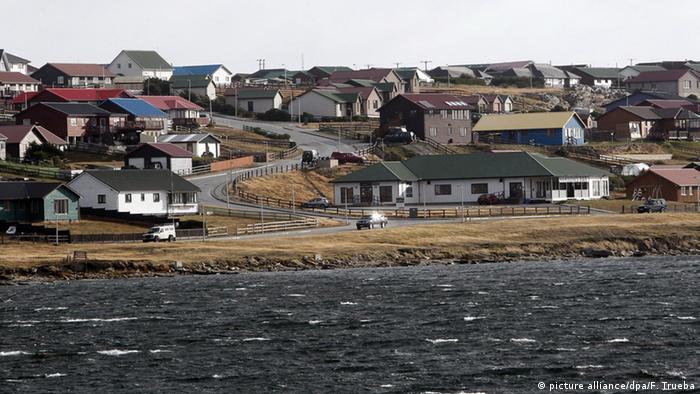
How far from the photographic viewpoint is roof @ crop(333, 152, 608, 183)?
11919 centimetres

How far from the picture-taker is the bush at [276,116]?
18188cm

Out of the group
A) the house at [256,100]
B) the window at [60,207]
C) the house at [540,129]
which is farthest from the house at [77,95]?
the window at [60,207]

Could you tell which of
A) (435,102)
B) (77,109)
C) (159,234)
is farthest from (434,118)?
Answer: (159,234)

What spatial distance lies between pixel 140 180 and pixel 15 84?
87.1 m

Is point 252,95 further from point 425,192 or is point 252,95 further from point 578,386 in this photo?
point 578,386

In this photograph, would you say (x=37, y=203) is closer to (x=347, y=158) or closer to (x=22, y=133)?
(x=22, y=133)

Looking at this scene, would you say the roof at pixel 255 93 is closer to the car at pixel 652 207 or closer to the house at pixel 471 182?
the house at pixel 471 182

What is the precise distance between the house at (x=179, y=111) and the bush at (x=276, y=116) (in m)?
16.3

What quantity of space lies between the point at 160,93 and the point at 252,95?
1282 centimetres

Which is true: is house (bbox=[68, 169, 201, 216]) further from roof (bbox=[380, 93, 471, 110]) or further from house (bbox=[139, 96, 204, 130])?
roof (bbox=[380, 93, 471, 110])

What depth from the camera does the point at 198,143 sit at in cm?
13962

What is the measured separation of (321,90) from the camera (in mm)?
185625

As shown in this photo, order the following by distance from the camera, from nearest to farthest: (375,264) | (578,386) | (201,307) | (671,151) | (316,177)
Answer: (578,386) → (201,307) → (375,264) → (316,177) → (671,151)

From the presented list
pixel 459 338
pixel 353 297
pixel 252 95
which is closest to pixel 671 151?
pixel 252 95
